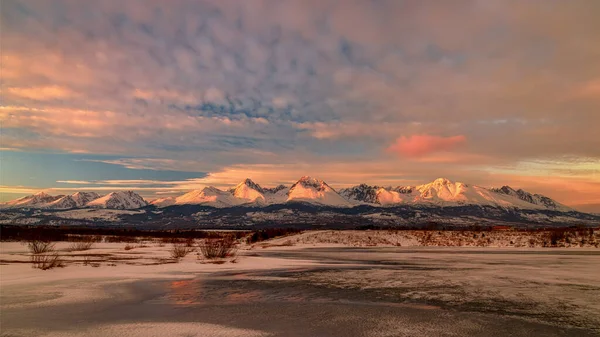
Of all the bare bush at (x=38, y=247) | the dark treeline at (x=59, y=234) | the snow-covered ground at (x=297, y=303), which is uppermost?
the snow-covered ground at (x=297, y=303)

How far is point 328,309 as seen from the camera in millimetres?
10625

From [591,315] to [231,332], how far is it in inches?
346

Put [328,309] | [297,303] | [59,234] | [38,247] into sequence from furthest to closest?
[59,234] → [38,247] → [297,303] → [328,309]

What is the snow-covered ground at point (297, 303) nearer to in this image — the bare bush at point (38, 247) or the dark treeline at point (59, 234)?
the bare bush at point (38, 247)

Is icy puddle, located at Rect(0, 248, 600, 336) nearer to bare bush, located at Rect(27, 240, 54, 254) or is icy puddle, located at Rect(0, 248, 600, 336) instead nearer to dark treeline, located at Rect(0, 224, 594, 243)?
bare bush, located at Rect(27, 240, 54, 254)

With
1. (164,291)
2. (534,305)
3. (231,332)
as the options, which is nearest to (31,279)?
(164,291)

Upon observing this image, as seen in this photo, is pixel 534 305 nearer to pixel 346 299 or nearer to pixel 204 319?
pixel 346 299

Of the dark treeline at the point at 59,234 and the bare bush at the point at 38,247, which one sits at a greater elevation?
the bare bush at the point at 38,247

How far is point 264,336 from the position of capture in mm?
7938

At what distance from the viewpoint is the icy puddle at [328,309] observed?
8.43 m

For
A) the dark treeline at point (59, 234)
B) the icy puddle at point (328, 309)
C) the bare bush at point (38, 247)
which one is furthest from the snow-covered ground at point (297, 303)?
the dark treeline at point (59, 234)

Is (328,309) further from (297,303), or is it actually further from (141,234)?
(141,234)

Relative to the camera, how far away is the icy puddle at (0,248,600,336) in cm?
843

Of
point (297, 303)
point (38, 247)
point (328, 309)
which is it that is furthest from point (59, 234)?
point (328, 309)
